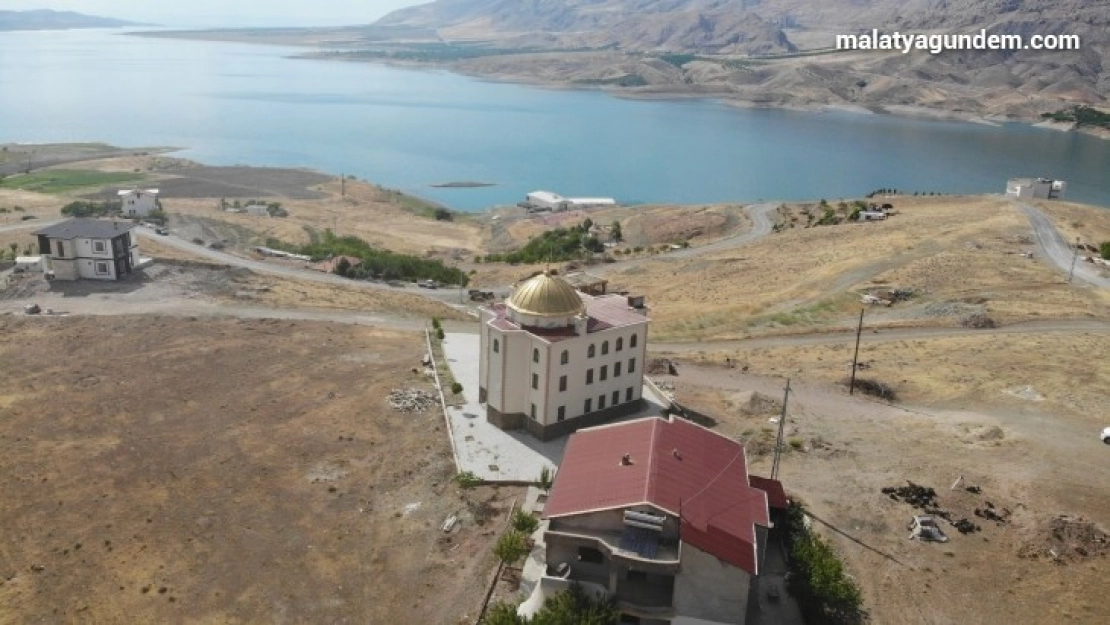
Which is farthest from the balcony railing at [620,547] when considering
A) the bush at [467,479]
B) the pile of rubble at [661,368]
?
the pile of rubble at [661,368]

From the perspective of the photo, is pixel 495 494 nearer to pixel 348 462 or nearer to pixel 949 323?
pixel 348 462

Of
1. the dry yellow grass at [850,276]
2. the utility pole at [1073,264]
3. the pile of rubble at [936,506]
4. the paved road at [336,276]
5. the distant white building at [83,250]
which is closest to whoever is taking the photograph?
the pile of rubble at [936,506]

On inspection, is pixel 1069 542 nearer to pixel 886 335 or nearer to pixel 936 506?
pixel 936 506

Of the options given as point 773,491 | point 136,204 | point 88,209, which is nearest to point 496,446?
point 773,491

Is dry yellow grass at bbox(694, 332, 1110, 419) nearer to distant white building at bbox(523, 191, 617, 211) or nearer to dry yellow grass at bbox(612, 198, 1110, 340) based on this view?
dry yellow grass at bbox(612, 198, 1110, 340)

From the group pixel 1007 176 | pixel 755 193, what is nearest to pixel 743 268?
pixel 755 193

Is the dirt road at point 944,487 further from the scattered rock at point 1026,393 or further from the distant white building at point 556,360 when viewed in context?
the distant white building at point 556,360
